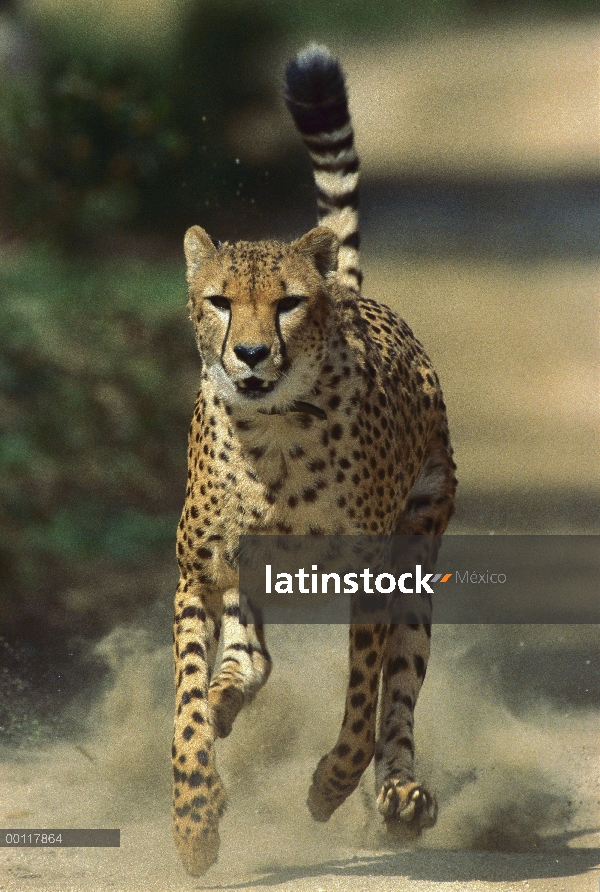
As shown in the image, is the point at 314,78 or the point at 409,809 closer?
the point at 409,809

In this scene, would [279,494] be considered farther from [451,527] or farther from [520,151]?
[520,151]

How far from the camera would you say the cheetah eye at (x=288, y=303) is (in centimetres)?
308

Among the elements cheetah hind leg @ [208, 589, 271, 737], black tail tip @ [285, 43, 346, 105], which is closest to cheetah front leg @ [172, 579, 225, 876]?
cheetah hind leg @ [208, 589, 271, 737]

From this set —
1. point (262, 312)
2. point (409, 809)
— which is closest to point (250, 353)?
point (262, 312)

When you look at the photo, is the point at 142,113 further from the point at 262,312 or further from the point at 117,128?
the point at 262,312

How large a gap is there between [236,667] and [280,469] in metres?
0.73

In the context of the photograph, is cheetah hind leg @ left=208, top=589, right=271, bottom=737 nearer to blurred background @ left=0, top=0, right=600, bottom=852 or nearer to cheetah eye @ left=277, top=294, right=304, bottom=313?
cheetah eye @ left=277, top=294, right=304, bottom=313

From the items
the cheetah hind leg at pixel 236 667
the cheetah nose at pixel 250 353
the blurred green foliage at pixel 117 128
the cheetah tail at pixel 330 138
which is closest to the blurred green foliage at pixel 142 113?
the blurred green foliage at pixel 117 128

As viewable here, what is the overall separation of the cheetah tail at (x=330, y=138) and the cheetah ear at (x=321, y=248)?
625mm

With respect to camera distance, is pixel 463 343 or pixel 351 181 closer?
pixel 351 181

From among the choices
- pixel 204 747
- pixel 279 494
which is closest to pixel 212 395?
pixel 279 494

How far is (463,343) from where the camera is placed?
6.43 meters

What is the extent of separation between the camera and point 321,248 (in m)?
3.26

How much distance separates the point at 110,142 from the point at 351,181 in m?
3.05
